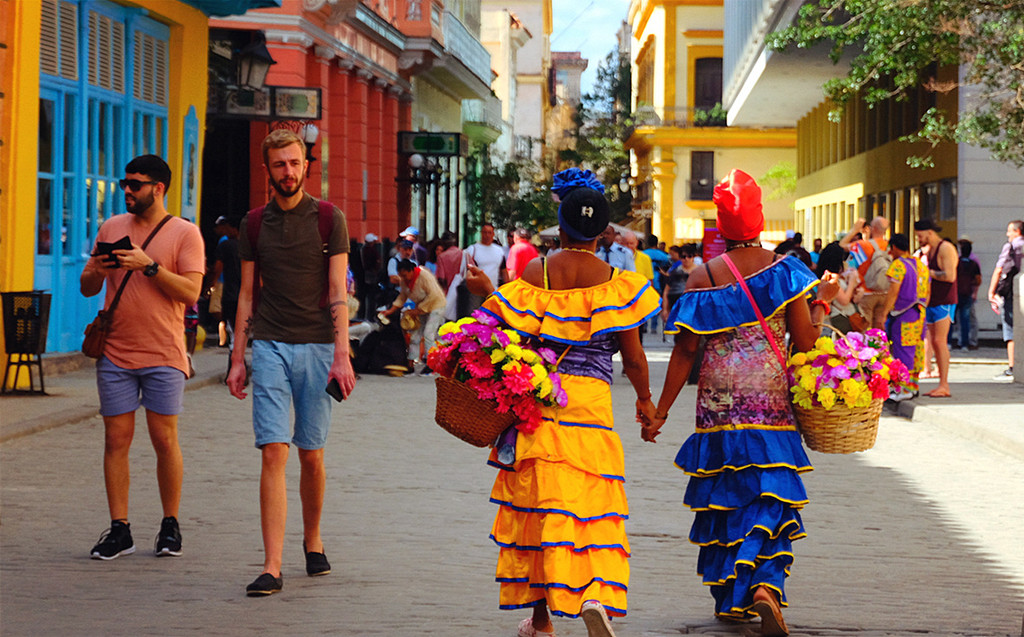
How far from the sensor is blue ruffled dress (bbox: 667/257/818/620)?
613 centimetres

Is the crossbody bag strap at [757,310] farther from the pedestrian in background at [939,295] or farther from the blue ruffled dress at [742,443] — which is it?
the pedestrian in background at [939,295]

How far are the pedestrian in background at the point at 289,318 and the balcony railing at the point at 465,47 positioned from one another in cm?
3454

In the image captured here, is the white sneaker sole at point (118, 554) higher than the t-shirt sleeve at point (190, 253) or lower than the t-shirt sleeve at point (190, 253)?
lower

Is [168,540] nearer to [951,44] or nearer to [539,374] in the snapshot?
[539,374]

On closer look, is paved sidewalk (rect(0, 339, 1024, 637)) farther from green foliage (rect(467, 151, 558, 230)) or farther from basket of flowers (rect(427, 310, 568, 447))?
green foliage (rect(467, 151, 558, 230))

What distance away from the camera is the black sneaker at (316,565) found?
23.7 ft

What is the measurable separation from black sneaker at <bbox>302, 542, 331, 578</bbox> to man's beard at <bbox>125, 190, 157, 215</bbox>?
1872 millimetres

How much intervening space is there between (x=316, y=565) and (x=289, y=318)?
113cm

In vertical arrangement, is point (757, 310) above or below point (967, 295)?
below

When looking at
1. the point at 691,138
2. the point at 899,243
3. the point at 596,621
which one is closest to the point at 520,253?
the point at 899,243

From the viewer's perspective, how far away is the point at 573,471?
5.86 meters

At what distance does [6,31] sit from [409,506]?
27.0ft

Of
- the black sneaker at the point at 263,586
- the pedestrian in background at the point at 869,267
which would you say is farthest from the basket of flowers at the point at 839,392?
the pedestrian in background at the point at 869,267

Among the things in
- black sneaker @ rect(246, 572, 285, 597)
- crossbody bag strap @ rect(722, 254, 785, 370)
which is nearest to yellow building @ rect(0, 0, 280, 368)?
black sneaker @ rect(246, 572, 285, 597)
